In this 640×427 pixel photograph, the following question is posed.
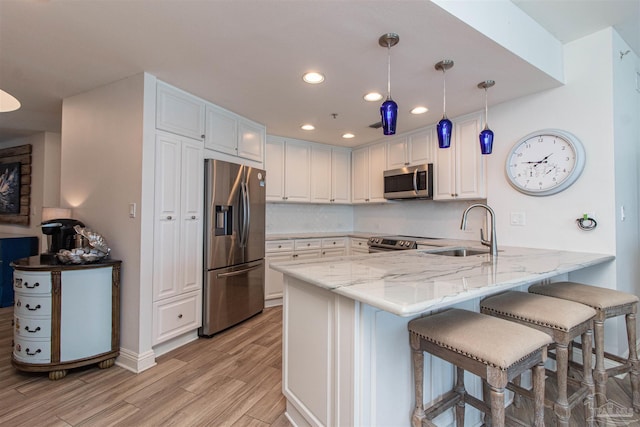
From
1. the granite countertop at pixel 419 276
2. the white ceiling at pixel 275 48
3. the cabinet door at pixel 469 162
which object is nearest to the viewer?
the granite countertop at pixel 419 276

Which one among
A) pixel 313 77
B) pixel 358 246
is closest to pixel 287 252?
pixel 358 246

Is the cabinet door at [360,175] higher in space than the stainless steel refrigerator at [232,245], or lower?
higher

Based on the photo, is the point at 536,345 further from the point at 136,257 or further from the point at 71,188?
the point at 71,188

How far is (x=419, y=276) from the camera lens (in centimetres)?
138

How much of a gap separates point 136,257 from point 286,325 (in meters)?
1.41

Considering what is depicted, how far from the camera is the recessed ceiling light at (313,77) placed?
232 cm

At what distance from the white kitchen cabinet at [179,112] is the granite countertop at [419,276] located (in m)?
1.70

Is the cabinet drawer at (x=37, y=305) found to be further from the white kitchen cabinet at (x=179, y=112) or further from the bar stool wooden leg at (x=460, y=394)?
the bar stool wooden leg at (x=460, y=394)

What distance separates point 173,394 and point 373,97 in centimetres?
276

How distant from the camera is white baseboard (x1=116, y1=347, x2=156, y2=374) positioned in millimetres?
2281

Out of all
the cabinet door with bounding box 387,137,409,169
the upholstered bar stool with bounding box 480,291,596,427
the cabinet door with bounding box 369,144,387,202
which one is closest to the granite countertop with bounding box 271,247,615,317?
the upholstered bar stool with bounding box 480,291,596,427

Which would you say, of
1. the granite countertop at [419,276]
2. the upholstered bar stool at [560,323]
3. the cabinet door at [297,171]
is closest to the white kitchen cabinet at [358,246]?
the cabinet door at [297,171]

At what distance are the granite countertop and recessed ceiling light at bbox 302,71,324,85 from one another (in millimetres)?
1416

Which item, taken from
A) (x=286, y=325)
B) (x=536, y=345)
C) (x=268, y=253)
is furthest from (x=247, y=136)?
(x=536, y=345)
